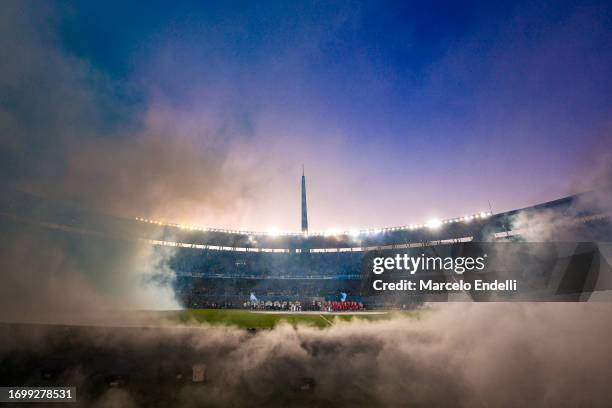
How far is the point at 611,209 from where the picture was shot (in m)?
8.53

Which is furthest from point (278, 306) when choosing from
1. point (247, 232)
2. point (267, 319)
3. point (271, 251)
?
point (271, 251)

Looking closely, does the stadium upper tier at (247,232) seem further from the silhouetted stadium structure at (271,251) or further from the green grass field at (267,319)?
the green grass field at (267,319)

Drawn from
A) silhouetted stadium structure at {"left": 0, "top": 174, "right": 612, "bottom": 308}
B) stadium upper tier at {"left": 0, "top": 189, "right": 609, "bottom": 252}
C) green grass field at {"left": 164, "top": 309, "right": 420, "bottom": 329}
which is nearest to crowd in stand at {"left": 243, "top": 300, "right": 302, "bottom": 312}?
silhouetted stadium structure at {"left": 0, "top": 174, "right": 612, "bottom": 308}

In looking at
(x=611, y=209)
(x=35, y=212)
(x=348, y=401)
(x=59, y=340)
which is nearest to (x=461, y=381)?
(x=348, y=401)

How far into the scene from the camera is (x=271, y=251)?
53.8m

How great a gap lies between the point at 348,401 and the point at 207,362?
17.2 ft

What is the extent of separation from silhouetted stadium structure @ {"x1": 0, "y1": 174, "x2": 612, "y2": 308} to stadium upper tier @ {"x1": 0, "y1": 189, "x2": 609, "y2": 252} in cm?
14

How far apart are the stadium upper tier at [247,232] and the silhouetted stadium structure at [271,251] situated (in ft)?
0.45

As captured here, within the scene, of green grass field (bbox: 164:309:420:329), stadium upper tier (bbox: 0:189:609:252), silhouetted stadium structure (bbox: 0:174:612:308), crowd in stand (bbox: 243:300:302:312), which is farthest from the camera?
silhouetted stadium structure (bbox: 0:174:612:308)

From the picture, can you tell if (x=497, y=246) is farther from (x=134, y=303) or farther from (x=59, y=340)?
(x=134, y=303)

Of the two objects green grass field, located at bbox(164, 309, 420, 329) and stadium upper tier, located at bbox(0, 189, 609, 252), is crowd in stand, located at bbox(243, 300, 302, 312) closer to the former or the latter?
green grass field, located at bbox(164, 309, 420, 329)

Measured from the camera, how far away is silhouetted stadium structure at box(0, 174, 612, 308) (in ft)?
118

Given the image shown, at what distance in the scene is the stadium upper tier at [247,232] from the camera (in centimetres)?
2322

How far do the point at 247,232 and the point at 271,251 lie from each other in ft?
22.8
